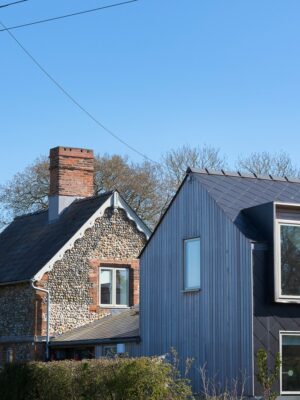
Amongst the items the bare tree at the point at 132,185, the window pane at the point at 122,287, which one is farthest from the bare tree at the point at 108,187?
the window pane at the point at 122,287

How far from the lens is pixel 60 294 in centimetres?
3078

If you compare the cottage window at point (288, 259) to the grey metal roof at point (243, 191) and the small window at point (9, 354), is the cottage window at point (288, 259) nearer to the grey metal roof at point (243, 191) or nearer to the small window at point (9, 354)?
the grey metal roof at point (243, 191)

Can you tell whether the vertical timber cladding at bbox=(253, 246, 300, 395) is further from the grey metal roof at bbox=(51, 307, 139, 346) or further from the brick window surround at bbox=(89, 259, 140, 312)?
the brick window surround at bbox=(89, 259, 140, 312)

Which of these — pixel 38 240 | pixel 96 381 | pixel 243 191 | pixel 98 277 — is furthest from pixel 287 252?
pixel 38 240

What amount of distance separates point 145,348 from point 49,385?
17.9 feet

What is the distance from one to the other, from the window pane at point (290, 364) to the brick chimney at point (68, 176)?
15.5m

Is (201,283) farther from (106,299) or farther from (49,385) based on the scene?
(106,299)

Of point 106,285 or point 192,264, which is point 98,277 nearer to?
point 106,285

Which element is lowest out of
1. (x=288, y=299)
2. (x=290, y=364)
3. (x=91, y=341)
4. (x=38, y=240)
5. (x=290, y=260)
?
(x=290, y=364)

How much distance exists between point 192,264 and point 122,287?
972cm

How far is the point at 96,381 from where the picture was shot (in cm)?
1827

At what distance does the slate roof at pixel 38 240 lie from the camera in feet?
103

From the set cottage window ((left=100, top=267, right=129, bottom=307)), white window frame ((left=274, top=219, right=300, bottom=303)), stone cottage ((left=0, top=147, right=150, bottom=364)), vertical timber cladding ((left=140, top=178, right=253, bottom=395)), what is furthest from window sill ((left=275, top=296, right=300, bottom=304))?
cottage window ((left=100, top=267, right=129, bottom=307))

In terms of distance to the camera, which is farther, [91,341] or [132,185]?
[132,185]
